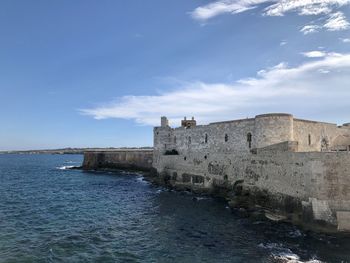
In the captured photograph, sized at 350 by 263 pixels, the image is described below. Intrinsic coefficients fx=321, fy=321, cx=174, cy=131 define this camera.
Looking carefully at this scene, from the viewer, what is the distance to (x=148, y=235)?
59.7ft

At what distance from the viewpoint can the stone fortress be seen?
60.3 feet

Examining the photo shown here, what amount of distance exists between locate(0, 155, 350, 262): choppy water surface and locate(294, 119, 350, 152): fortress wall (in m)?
9.35

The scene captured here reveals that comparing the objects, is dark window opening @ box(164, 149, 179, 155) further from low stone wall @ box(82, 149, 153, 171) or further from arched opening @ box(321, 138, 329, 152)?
arched opening @ box(321, 138, 329, 152)

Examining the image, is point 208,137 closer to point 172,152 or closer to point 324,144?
point 172,152

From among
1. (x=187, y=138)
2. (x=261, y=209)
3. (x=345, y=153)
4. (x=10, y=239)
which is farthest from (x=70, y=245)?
(x=187, y=138)

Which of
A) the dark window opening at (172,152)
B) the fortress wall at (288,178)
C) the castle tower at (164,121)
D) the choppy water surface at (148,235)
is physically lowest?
the choppy water surface at (148,235)

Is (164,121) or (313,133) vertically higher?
(164,121)

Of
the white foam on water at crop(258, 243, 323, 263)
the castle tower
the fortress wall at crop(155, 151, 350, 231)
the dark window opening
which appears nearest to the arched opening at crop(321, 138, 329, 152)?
the fortress wall at crop(155, 151, 350, 231)

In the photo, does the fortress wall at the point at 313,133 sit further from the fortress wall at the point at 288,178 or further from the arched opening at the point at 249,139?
the fortress wall at the point at 288,178

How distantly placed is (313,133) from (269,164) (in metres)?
8.80

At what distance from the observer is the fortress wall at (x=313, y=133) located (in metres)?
28.2

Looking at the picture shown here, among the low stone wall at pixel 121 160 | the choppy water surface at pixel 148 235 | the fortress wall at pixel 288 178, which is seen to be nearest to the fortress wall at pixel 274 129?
the fortress wall at pixel 288 178

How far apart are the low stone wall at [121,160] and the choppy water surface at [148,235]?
2715 cm

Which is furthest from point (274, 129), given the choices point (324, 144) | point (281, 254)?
point (281, 254)
